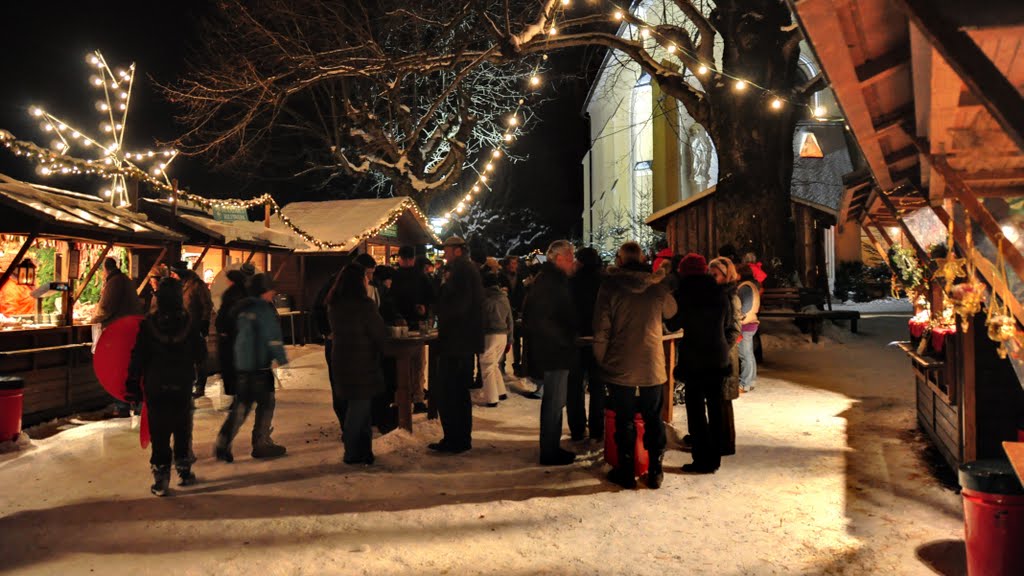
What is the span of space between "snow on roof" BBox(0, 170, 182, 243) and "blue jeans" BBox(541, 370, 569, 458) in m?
6.89

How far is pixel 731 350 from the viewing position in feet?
22.6

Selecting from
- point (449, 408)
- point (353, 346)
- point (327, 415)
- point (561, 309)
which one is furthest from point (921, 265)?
point (327, 415)

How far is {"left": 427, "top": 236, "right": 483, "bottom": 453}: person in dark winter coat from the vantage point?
691 centimetres

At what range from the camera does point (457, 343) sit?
688 centimetres

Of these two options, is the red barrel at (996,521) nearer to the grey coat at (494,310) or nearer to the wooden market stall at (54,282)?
the grey coat at (494,310)

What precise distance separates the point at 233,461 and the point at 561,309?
3.39m

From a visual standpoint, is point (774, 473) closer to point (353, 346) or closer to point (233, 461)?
point (353, 346)

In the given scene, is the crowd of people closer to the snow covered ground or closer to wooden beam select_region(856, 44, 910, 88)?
the snow covered ground

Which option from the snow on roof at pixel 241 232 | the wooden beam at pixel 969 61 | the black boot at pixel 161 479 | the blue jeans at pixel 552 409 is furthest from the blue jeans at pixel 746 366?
the snow on roof at pixel 241 232

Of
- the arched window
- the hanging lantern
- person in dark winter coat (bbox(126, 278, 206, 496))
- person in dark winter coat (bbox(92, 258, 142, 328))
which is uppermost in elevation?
the arched window

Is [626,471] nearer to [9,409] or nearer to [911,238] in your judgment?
[911,238]

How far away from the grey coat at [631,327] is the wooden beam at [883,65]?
2276 millimetres

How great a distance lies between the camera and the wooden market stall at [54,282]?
907cm

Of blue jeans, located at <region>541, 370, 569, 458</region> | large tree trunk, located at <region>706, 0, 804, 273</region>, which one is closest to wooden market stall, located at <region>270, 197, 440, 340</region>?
large tree trunk, located at <region>706, 0, 804, 273</region>
